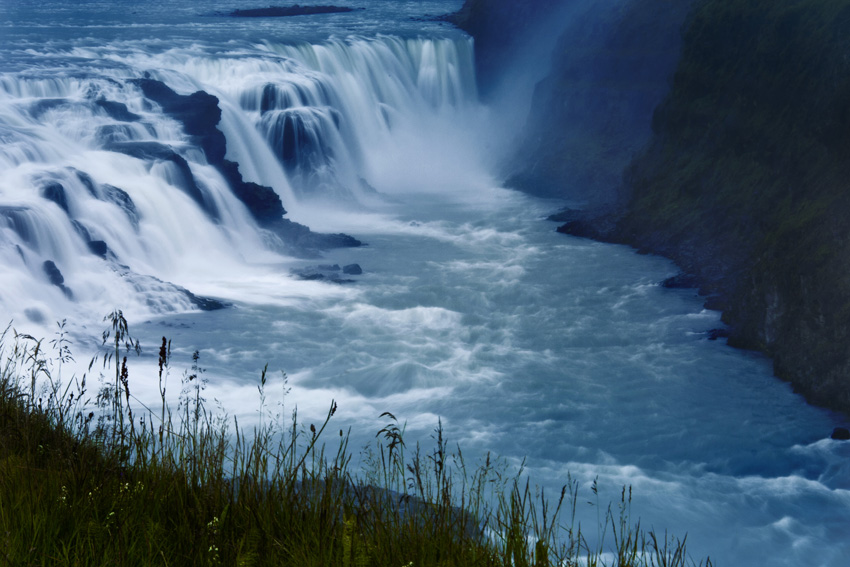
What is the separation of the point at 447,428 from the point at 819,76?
12.0 m

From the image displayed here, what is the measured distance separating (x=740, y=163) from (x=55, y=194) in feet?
51.8

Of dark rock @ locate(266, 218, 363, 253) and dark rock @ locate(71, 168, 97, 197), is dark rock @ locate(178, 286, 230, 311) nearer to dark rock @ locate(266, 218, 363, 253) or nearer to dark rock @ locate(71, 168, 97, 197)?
dark rock @ locate(71, 168, 97, 197)

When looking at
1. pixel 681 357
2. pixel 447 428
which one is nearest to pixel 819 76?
pixel 681 357

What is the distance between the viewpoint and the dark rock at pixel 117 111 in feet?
83.4

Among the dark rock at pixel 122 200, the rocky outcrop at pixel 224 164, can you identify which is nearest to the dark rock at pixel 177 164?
the rocky outcrop at pixel 224 164

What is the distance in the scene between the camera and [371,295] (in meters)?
19.5

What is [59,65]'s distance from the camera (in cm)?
2875

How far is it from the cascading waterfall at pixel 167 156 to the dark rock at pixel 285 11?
11.8m

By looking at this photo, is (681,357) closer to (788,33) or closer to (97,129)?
(788,33)

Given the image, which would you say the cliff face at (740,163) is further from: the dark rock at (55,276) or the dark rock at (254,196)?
the dark rock at (55,276)

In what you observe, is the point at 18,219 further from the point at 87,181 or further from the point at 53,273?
the point at 87,181

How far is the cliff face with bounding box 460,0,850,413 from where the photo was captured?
14883mm

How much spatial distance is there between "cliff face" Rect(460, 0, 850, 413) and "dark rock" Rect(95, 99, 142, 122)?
13.1 metres

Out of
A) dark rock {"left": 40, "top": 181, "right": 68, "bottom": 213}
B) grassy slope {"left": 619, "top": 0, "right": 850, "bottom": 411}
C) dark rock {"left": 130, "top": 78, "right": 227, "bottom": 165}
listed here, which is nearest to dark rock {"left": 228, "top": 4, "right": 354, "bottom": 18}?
dark rock {"left": 130, "top": 78, "right": 227, "bottom": 165}
